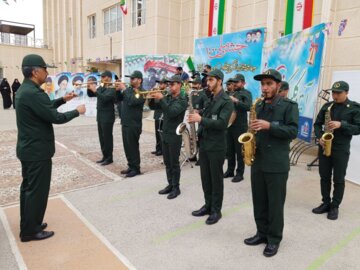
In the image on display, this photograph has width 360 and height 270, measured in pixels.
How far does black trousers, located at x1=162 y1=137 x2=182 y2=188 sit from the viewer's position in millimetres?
4961

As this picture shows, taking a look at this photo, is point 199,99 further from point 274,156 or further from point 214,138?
point 274,156

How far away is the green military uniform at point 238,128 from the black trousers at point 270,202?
8.04 feet

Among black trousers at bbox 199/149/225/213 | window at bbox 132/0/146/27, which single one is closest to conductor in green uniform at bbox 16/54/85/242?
black trousers at bbox 199/149/225/213

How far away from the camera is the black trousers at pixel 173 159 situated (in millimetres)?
4961

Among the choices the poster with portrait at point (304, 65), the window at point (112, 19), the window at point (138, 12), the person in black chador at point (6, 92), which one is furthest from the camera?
the window at point (112, 19)

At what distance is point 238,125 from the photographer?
19.6 feet

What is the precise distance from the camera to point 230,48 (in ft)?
32.0

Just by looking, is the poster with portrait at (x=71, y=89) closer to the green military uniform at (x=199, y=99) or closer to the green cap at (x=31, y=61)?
the green military uniform at (x=199, y=99)

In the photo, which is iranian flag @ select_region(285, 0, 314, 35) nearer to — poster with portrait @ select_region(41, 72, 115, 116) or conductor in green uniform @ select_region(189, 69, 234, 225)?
conductor in green uniform @ select_region(189, 69, 234, 225)

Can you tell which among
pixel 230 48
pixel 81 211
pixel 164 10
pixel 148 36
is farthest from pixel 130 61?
pixel 81 211

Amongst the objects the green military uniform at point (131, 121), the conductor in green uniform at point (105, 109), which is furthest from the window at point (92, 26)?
the green military uniform at point (131, 121)

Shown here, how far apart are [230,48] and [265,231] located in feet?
24.3

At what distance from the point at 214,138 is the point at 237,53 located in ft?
20.9

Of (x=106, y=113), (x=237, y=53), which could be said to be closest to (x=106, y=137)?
(x=106, y=113)
